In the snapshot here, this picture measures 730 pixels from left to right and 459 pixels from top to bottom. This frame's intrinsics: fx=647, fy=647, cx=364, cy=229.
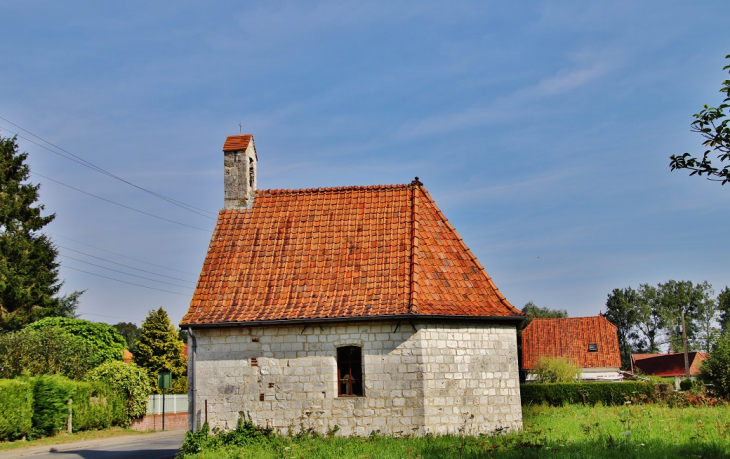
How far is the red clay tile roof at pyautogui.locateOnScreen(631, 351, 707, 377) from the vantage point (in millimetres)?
61781

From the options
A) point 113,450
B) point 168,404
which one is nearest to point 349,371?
point 113,450

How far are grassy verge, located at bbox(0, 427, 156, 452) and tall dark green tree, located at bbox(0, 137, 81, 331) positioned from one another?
12978 mm

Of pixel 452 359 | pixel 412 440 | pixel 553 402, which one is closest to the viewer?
pixel 412 440

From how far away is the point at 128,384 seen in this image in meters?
29.5

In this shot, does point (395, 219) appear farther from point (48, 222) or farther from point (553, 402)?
point (48, 222)

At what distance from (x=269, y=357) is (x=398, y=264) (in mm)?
4169

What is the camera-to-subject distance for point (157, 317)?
40.4 metres

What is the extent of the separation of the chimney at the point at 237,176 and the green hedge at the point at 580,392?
644 inches

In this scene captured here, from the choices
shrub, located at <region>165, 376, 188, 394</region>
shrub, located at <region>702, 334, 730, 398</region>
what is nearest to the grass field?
shrub, located at <region>702, 334, 730, 398</region>

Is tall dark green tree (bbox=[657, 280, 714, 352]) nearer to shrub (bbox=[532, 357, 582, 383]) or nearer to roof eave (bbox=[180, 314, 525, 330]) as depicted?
shrub (bbox=[532, 357, 582, 383])

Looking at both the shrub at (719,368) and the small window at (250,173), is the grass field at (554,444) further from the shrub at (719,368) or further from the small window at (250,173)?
the shrub at (719,368)

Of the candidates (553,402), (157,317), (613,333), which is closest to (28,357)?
(157,317)

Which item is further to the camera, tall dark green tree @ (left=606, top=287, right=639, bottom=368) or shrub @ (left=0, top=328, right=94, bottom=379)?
tall dark green tree @ (left=606, top=287, right=639, bottom=368)

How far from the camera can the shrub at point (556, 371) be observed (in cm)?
3534
